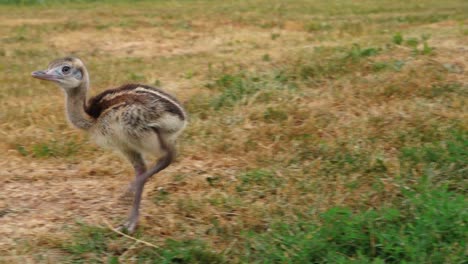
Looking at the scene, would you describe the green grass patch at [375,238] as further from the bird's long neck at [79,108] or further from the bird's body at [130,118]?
the bird's long neck at [79,108]

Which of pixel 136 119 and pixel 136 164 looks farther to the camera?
pixel 136 164

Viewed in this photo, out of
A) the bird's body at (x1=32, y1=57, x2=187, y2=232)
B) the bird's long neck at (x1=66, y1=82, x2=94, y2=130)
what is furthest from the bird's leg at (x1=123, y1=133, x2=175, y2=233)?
the bird's long neck at (x1=66, y1=82, x2=94, y2=130)

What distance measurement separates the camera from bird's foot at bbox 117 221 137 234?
202 inches

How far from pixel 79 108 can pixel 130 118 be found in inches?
20.9

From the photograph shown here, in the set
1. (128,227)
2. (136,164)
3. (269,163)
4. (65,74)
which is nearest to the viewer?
(128,227)

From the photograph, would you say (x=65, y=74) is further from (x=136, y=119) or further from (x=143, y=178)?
(x=143, y=178)

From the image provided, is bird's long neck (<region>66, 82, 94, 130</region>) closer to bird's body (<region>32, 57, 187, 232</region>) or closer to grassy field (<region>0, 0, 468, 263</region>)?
bird's body (<region>32, 57, 187, 232</region>)

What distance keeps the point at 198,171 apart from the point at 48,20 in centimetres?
1055

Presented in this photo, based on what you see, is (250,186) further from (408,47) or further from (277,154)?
(408,47)

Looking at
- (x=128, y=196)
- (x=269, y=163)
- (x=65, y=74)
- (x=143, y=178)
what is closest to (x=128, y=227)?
(x=143, y=178)

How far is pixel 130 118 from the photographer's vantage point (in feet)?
16.7

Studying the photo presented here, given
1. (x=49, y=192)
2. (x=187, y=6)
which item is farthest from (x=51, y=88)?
(x=187, y=6)

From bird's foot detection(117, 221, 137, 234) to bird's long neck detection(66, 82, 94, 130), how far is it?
75cm

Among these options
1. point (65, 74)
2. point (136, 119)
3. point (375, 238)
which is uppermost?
point (65, 74)
